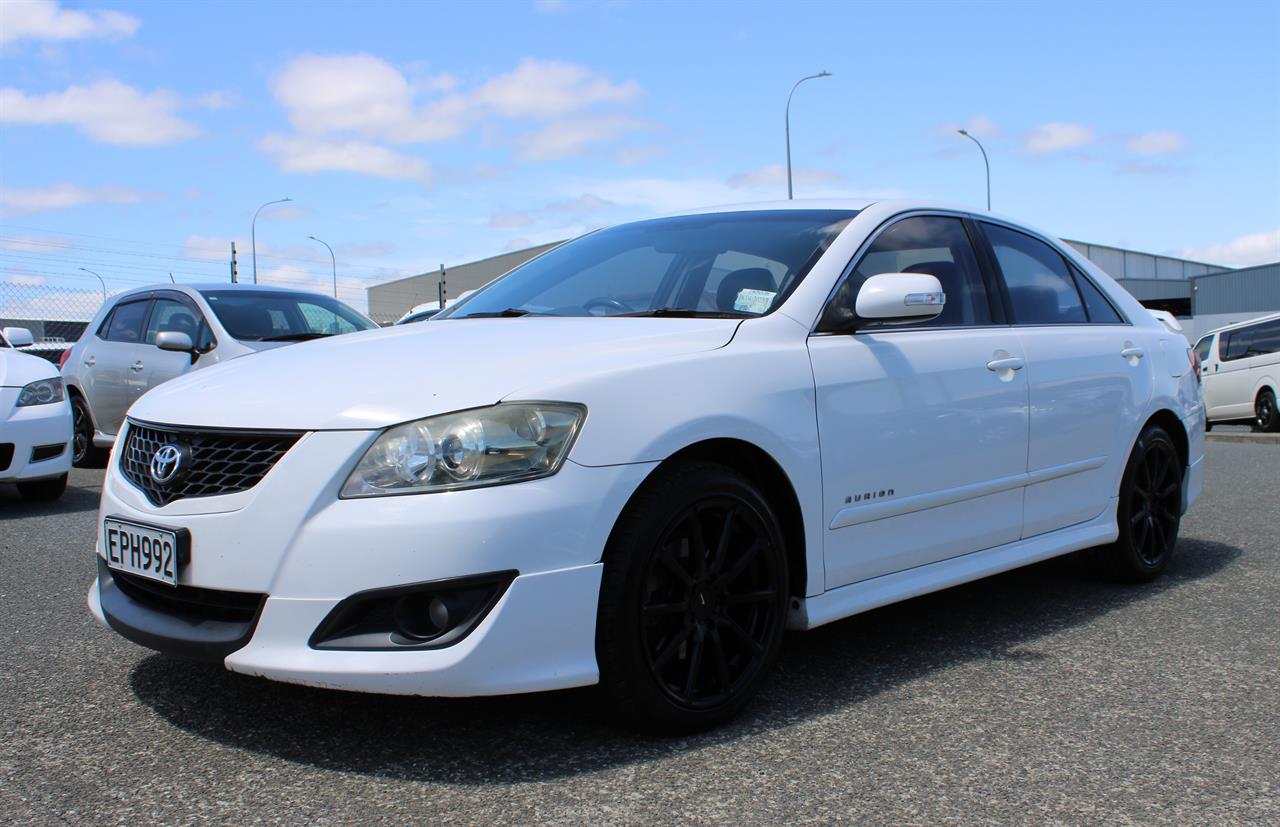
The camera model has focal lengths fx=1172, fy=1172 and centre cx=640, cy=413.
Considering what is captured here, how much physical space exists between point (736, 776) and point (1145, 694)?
137 centimetres

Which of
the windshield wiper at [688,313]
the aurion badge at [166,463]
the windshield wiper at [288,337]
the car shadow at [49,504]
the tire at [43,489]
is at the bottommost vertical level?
the car shadow at [49,504]

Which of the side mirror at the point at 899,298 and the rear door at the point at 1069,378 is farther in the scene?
the rear door at the point at 1069,378

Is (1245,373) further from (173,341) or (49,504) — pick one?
(49,504)

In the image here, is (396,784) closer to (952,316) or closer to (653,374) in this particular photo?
(653,374)

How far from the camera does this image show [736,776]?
2734 millimetres

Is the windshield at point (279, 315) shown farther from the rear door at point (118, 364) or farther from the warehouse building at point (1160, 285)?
the warehouse building at point (1160, 285)

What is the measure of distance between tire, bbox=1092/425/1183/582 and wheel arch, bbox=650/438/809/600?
2013 millimetres

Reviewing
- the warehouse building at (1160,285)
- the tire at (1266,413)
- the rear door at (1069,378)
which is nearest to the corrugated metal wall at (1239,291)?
the warehouse building at (1160,285)

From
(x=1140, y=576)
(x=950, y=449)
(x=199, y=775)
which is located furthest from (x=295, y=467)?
(x=1140, y=576)

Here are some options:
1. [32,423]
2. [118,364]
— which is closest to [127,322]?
[118,364]

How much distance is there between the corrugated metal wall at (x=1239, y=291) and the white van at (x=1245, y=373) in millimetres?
37103

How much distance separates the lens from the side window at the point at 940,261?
3.86 m

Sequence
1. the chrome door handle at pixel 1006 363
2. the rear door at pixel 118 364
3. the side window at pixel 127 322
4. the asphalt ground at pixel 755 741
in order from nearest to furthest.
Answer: the asphalt ground at pixel 755 741, the chrome door handle at pixel 1006 363, the rear door at pixel 118 364, the side window at pixel 127 322

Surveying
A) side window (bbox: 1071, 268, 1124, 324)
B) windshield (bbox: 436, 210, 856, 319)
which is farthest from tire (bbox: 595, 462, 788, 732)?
side window (bbox: 1071, 268, 1124, 324)
